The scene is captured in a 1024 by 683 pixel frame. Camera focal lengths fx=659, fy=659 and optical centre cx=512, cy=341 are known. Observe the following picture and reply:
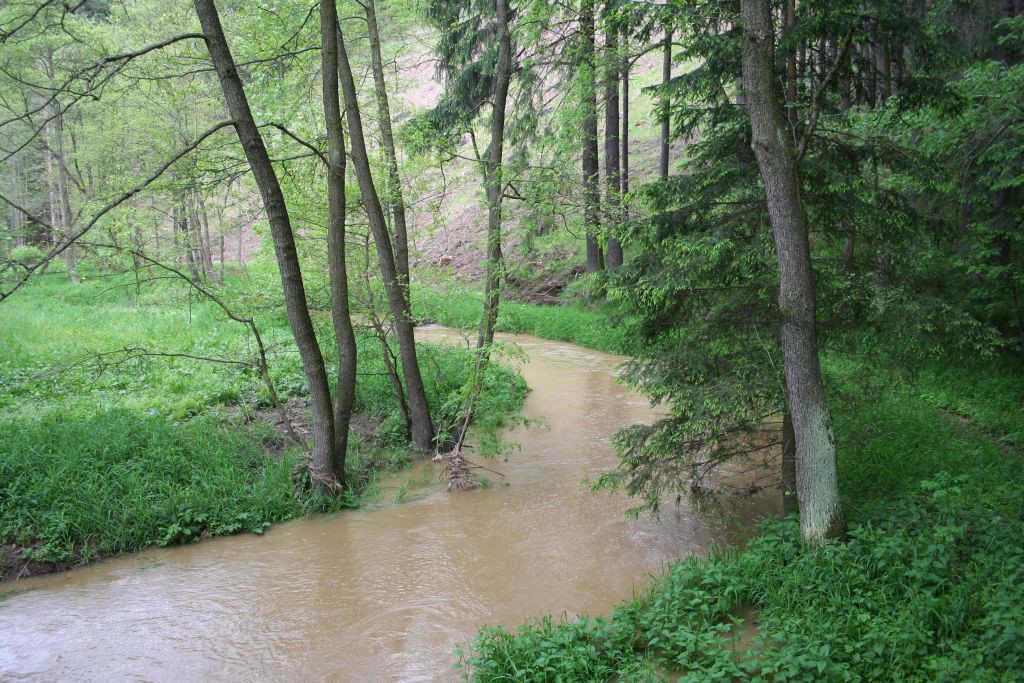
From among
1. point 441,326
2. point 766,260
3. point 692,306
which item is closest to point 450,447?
point 692,306

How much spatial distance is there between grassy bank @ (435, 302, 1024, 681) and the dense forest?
2 centimetres

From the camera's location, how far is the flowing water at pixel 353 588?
4.92m

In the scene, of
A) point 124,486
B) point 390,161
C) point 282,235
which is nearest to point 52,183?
point 390,161

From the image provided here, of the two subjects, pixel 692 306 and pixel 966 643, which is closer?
pixel 966 643

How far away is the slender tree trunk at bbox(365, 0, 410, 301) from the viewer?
916 cm

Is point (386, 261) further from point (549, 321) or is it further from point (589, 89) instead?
point (549, 321)

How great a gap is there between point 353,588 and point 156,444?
341 cm

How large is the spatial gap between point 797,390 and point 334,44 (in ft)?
20.7

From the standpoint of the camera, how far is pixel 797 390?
5.17 m

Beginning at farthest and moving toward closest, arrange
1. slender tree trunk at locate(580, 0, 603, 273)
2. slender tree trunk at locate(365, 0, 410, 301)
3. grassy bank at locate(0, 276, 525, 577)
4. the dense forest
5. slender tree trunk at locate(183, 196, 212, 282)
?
slender tree trunk at locate(365, 0, 410, 301) < slender tree trunk at locate(183, 196, 212, 282) < slender tree trunk at locate(580, 0, 603, 273) < grassy bank at locate(0, 276, 525, 577) < the dense forest

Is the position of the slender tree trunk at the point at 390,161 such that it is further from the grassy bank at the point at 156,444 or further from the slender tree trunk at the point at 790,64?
the slender tree trunk at the point at 790,64

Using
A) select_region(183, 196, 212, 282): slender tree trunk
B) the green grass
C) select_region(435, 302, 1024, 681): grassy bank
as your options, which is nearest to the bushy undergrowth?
select_region(435, 302, 1024, 681): grassy bank

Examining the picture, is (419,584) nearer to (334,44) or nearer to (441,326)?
(334,44)

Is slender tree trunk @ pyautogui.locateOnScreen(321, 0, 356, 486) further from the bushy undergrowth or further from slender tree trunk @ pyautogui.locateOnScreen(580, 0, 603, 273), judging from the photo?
the bushy undergrowth
